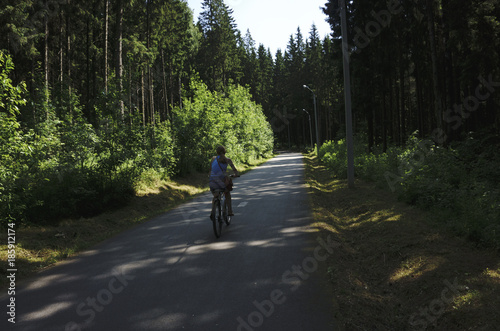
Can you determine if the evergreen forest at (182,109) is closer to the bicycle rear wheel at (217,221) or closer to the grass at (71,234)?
the grass at (71,234)

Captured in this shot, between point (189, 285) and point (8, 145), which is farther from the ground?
point (8, 145)

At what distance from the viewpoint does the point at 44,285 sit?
495 centimetres

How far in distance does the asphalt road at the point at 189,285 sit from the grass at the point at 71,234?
0.48 metres

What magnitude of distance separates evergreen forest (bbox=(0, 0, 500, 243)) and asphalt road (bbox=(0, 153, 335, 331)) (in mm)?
3003

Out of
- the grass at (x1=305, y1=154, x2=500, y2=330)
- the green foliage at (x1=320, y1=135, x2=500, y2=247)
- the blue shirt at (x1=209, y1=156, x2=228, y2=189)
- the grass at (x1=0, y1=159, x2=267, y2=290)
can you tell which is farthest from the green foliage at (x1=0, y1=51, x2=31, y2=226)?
the green foliage at (x1=320, y1=135, x2=500, y2=247)

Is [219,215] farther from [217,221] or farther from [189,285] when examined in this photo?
[189,285]

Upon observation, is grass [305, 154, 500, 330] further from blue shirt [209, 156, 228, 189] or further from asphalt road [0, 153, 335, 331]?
blue shirt [209, 156, 228, 189]

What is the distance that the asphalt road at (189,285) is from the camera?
3729 millimetres

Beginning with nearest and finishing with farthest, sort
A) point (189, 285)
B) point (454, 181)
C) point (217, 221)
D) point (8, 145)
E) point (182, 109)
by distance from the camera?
point (189, 285) < point (8, 145) < point (217, 221) < point (454, 181) < point (182, 109)

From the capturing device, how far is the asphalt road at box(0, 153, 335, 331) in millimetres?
3729

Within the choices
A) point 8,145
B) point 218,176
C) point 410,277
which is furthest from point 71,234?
point 410,277

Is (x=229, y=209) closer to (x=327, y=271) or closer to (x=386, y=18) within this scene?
(x=327, y=271)

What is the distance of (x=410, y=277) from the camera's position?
4926 mm

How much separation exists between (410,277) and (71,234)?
7658 mm
